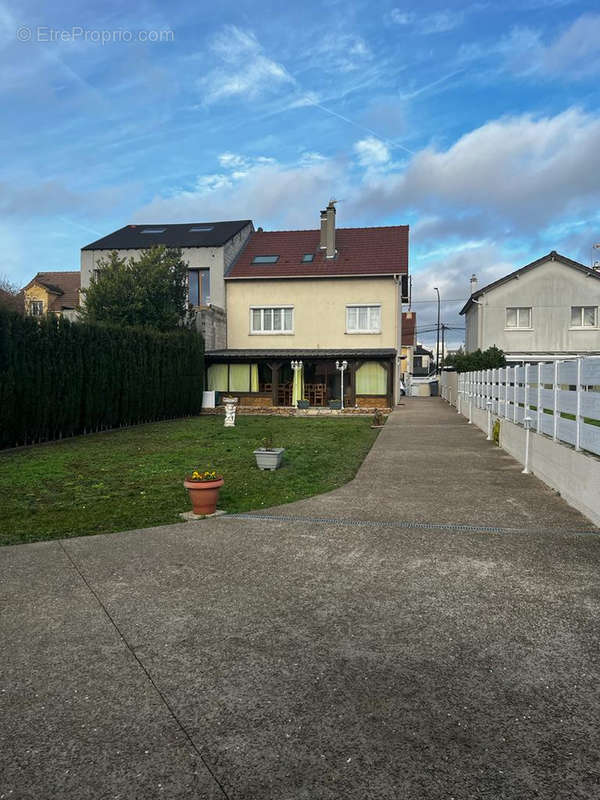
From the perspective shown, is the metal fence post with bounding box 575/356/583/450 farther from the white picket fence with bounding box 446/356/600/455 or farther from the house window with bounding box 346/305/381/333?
the house window with bounding box 346/305/381/333

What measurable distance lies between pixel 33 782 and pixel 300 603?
2.25 meters

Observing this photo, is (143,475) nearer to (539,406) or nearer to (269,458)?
(269,458)

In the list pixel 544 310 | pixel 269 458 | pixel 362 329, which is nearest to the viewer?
pixel 269 458

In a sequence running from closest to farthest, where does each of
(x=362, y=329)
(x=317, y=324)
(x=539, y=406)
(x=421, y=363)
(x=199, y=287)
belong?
(x=539, y=406) < (x=362, y=329) < (x=317, y=324) < (x=199, y=287) < (x=421, y=363)

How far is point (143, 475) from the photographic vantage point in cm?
1076

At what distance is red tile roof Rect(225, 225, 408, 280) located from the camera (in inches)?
1241

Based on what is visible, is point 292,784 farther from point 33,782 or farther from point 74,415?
point 74,415

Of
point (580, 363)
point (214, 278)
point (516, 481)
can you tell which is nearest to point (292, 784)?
point (580, 363)

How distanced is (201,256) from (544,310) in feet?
69.6

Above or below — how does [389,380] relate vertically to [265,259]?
below

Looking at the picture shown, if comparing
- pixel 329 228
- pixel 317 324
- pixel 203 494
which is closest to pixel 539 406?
pixel 203 494

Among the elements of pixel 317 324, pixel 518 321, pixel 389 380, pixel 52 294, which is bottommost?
pixel 389 380

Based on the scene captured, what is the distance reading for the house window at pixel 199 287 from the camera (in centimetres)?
3272

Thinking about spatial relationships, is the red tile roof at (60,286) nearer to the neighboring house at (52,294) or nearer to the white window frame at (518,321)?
the neighboring house at (52,294)
